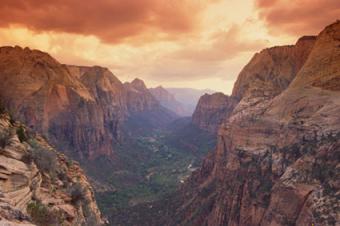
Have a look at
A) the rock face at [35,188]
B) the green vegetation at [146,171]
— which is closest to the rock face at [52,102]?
the green vegetation at [146,171]

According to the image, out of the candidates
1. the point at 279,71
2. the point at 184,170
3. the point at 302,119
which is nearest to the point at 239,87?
the point at 184,170

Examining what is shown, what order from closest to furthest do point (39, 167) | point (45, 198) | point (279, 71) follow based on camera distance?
point (45, 198) → point (39, 167) → point (279, 71)

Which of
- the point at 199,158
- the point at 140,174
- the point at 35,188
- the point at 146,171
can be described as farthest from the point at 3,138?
the point at 199,158

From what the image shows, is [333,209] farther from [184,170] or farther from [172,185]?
[184,170]

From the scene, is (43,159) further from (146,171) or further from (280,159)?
(146,171)

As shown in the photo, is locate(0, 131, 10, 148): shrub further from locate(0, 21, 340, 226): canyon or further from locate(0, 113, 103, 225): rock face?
locate(0, 21, 340, 226): canyon

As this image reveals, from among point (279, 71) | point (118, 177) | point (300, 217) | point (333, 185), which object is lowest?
point (118, 177)

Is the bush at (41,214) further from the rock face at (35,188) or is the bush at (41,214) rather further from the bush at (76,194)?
the bush at (76,194)
